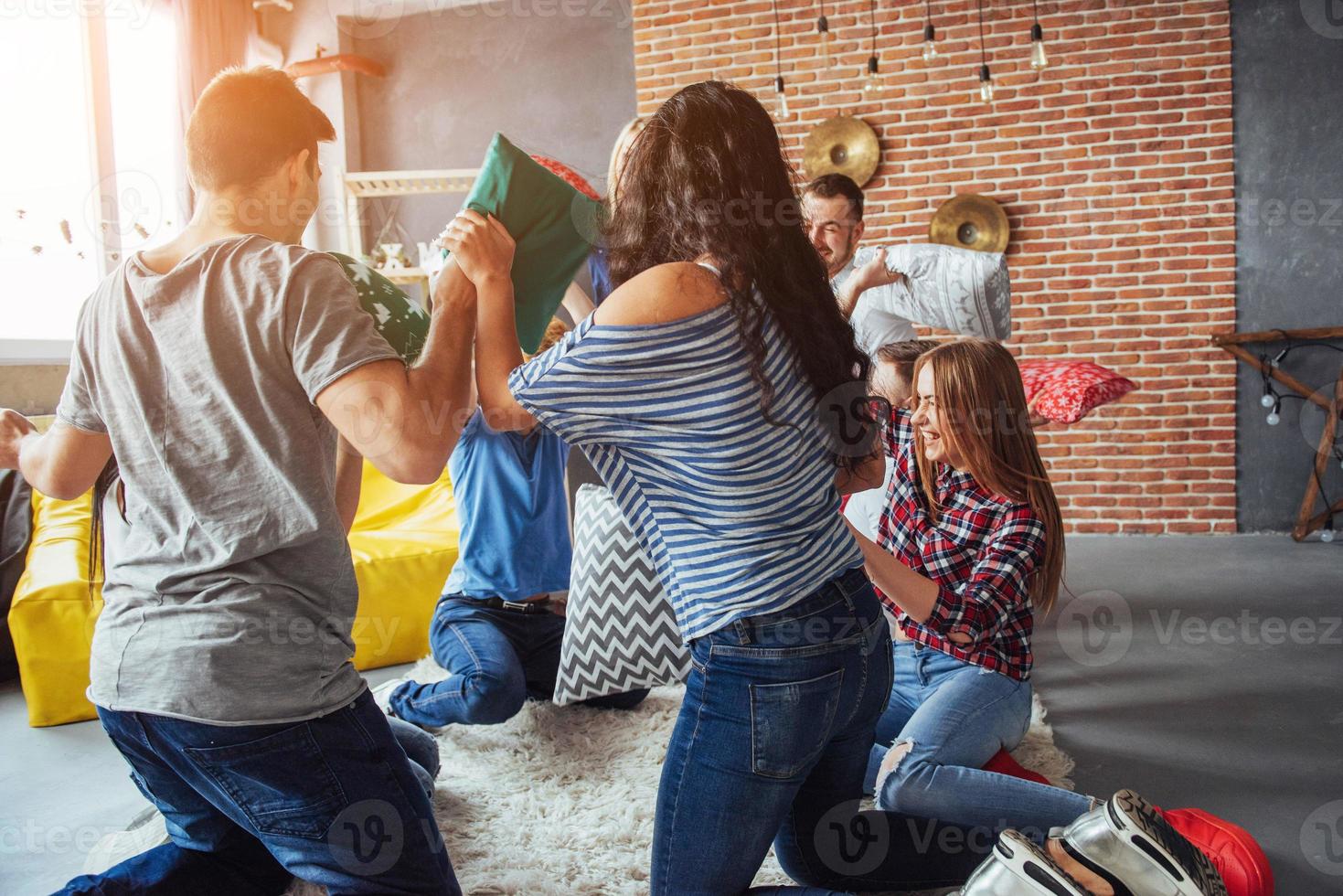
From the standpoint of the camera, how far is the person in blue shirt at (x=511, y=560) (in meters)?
2.41

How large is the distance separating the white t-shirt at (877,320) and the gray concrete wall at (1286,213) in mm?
2792

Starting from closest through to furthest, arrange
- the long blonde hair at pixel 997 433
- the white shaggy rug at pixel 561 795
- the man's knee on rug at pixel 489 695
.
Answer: the white shaggy rug at pixel 561 795 → the long blonde hair at pixel 997 433 → the man's knee on rug at pixel 489 695

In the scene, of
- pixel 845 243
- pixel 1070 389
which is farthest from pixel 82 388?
pixel 1070 389

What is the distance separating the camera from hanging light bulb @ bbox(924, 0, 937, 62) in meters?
4.68

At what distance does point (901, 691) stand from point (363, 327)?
144cm

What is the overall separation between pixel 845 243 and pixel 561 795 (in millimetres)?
1715

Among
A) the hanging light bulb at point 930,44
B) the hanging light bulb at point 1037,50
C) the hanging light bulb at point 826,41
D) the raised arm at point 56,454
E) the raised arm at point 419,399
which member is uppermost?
the hanging light bulb at point 826,41

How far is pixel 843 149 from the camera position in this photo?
5.23 meters

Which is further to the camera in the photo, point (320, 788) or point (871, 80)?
point (871, 80)

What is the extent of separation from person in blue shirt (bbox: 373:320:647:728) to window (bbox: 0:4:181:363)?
3072 millimetres

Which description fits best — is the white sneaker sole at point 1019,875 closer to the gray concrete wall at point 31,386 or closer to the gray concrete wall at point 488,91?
the gray concrete wall at point 31,386

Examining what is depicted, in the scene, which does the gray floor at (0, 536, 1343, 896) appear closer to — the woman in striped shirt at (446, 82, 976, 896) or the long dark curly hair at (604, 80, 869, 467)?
the woman in striped shirt at (446, 82, 976, 896)

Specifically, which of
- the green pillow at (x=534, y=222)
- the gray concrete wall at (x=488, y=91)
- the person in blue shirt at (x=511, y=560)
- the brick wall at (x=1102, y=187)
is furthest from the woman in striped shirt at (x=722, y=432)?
the gray concrete wall at (x=488, y=91)

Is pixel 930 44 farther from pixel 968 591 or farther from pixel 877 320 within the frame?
pixel 968 591
